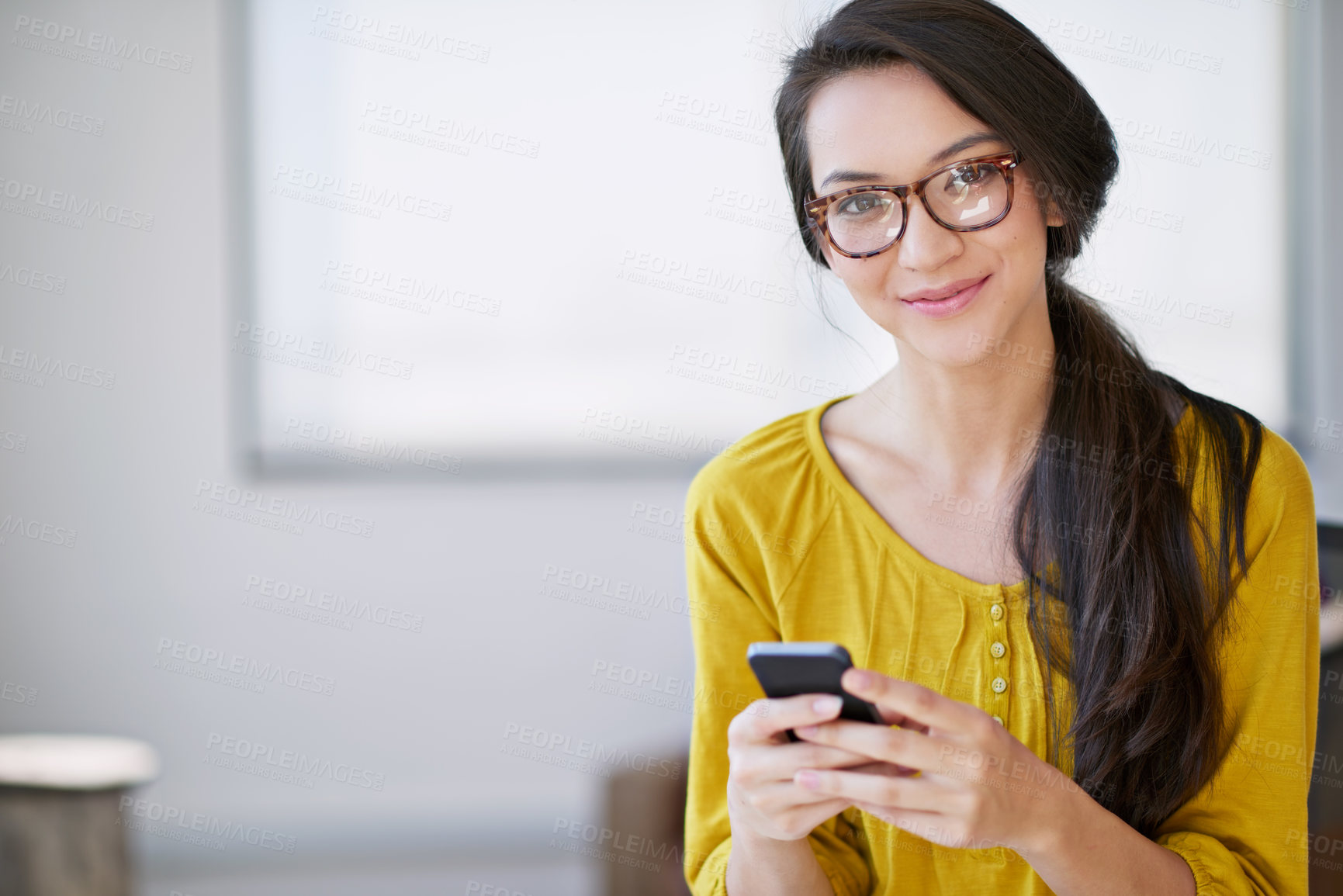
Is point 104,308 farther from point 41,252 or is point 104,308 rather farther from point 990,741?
point 990,741

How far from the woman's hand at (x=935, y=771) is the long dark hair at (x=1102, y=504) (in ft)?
0.79

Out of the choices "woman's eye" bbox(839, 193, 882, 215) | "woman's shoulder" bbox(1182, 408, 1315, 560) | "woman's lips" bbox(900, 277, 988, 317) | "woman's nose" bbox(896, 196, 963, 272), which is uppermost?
"woman's eye" bbox(839, 193, 882, 215)

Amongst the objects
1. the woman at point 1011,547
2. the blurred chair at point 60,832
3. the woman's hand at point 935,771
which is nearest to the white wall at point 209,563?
the blurred chair at point 60,832

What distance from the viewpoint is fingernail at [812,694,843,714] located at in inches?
35.5

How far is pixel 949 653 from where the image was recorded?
1.22 metres

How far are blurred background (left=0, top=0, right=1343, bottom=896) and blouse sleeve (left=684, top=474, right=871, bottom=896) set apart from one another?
1.39m

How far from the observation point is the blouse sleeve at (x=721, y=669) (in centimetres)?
129

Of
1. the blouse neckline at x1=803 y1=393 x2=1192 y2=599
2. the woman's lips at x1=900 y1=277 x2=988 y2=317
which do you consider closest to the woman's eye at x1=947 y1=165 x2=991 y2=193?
the woman's lips at x1=900 y1=277 x2=988 y2=317

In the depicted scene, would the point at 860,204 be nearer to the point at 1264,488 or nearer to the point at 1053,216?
the point at 1053,216

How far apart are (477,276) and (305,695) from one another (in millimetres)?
1178

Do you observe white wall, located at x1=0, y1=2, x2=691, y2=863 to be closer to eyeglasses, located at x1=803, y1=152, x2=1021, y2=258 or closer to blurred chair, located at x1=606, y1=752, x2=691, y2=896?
blurred chair, located at x1=606, y1=752, x2=691, y2=896

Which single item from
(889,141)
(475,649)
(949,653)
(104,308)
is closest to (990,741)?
(949,653)

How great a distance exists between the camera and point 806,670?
0.89 metres

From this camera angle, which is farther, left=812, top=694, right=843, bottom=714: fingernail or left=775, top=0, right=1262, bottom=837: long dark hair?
left=775, top=0, right=1262, bottom=837: long dark hair
